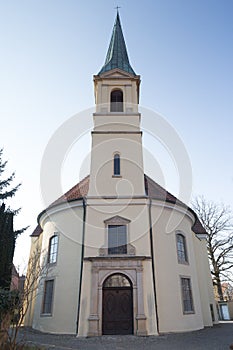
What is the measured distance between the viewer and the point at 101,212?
1744cm

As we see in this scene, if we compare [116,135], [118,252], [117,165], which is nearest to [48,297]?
[118,252]

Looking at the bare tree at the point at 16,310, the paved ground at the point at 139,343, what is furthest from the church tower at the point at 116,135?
the paved ground at the point at 139,343

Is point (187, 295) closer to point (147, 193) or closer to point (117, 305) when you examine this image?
point (117, 305)

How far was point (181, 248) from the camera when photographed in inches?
741

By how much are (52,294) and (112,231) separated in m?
5.05

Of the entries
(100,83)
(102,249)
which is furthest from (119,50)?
(102,249)

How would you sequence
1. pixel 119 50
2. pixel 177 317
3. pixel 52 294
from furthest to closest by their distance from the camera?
pixel 119 50, pixel 52 294, pixel 177 317

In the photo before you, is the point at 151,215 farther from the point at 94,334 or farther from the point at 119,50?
the point at 119,50

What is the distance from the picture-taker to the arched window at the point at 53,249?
18.3 m

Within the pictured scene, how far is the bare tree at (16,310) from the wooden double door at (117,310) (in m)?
3.89

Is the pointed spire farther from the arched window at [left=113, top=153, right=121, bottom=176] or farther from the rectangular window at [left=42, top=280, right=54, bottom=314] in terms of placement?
the rectangular window at [left=42, top=280, right=54, bottom=314]

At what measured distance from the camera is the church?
49.4ft

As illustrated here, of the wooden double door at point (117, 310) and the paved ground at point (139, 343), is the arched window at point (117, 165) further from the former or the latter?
the paved ground at point (139, 343)

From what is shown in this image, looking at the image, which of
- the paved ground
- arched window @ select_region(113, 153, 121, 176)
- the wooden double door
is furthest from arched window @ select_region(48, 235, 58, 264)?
arched window @ select_region(113, 153, 121, 176)
